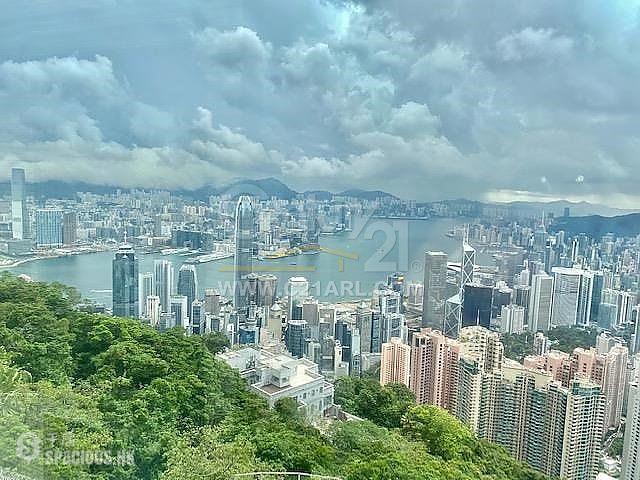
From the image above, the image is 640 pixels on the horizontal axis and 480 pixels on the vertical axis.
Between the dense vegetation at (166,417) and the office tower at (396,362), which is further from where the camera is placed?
the office tower at (396,362)

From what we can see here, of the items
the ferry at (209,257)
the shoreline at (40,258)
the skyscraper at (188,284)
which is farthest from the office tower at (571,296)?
the shoreline at (40,258)

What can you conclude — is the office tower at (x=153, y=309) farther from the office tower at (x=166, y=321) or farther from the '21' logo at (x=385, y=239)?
the '21' logo at (x=385, y=239)

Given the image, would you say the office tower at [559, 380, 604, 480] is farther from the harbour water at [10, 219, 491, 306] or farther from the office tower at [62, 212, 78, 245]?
the office tower at [62, 212, 78, 245]

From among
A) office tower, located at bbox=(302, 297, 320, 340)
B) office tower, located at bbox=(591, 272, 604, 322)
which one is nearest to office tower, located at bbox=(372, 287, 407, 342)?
office tower, located at bbox=(302, 297, 320, 340)

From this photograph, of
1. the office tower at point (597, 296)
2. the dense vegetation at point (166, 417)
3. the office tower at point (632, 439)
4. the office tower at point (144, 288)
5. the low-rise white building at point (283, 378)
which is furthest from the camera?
the office tower at point (144, 288)

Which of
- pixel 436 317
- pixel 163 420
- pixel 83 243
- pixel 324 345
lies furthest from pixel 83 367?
pixel 436 317

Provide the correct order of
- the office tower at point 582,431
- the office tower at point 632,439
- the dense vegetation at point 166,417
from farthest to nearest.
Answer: the office tower at point 582,431 → the office tower at point 632,439 → the dense vegetation at point 166,417

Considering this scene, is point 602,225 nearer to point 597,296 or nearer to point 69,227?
point 597,296
